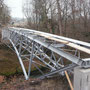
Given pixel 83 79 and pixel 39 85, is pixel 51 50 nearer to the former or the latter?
pixel 83 79

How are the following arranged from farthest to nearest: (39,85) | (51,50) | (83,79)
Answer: (39,85), (51,50), (83,79)

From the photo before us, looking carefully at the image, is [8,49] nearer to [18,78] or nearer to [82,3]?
[18,78]

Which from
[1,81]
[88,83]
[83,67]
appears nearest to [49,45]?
[83,67]

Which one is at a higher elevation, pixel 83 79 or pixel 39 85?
pixel 83 79

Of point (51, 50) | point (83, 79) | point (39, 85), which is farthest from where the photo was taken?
point (39, 85)

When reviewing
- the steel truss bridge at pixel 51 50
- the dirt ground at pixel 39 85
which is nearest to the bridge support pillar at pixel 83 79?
the steel truss bridge at pixel 51 50

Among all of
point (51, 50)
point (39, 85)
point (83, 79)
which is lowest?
point (39, 85)

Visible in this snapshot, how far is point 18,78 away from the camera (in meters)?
9.27

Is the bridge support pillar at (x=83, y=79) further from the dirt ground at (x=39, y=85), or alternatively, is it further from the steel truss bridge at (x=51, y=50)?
the dirt ground at (x=39, y=85)

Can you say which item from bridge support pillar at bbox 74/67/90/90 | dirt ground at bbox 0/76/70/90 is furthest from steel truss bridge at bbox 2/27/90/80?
dirt ground at bbox 0/76/70/90

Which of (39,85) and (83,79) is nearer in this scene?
(83,79)

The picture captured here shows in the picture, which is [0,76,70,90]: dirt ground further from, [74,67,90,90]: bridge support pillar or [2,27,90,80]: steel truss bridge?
[74,67,90,90]: bridge support pillar

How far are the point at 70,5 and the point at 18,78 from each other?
579 inches

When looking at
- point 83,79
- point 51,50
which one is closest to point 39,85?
point 51,50
